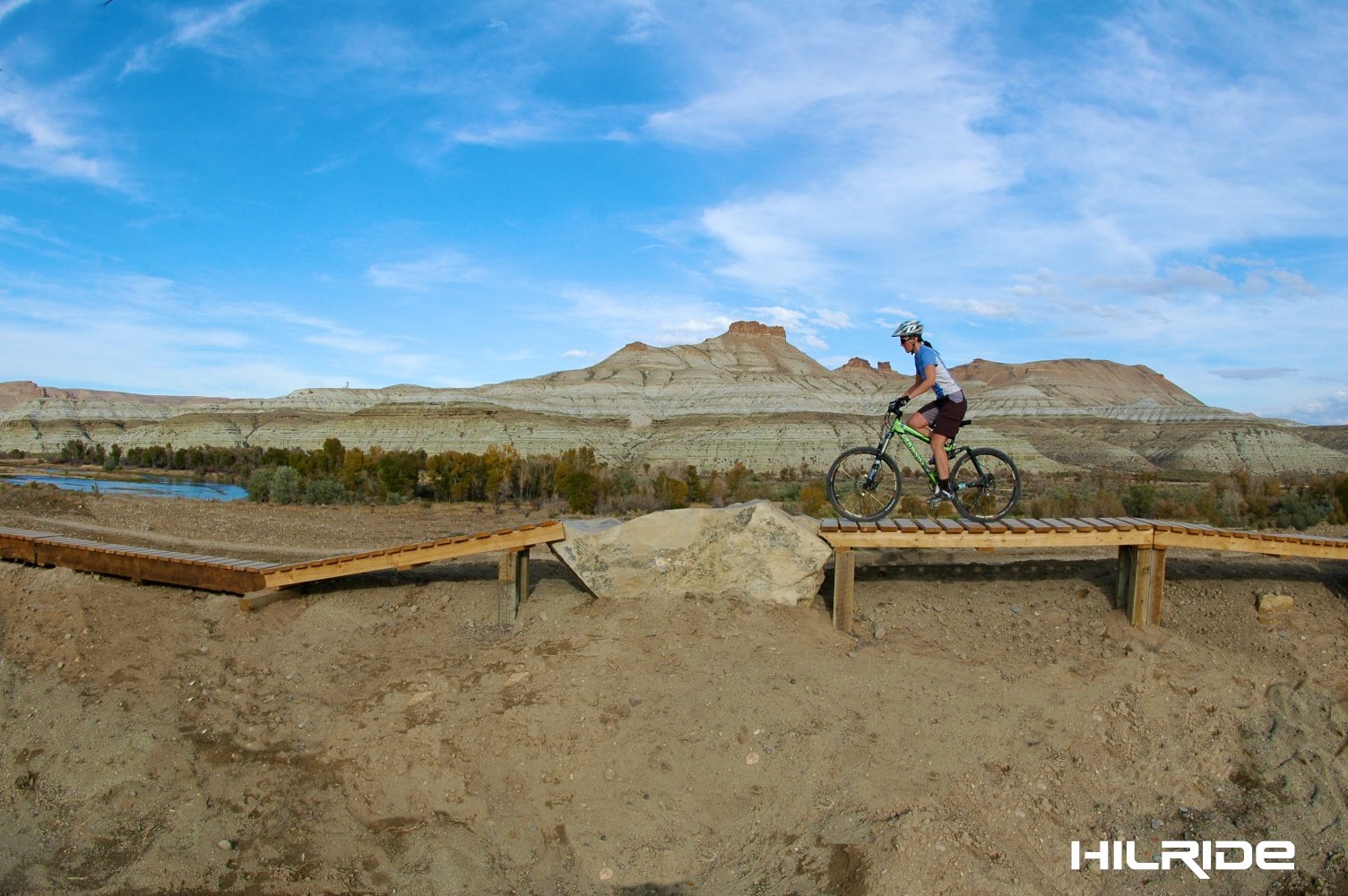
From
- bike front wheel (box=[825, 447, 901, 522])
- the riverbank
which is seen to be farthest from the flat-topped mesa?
bike front wheel (box=[825, 447, 901, 522])

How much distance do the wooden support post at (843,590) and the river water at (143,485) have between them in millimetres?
33163

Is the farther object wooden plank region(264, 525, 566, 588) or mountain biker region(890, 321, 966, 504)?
wooden plank region(264, 525, 566, 588)

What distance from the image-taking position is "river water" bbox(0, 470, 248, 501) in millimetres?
36594

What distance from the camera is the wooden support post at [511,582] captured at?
9.15 metres

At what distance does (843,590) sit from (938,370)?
2.46 meters

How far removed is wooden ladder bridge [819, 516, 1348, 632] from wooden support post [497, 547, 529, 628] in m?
3.28

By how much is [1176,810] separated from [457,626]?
6835mm

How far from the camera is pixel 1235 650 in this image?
322 inches

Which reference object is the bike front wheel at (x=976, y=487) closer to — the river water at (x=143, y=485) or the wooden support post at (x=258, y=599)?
the wooden support post at (x=258, y=599)

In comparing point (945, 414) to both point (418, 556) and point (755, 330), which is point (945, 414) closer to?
point (418, 556)

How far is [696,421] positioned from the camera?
63.8 m

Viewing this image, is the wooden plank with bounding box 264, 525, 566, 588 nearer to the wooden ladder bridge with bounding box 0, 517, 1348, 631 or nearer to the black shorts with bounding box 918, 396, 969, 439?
the wooden ladder bridge with bounding box 0, 517, 1348, 631

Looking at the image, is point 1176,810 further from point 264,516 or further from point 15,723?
point 264,516

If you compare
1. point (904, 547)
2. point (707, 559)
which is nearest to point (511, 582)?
point (707, 559)
